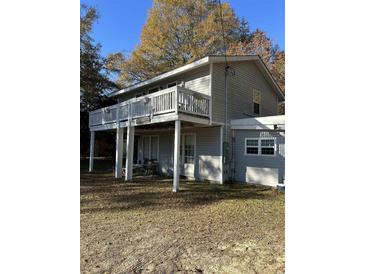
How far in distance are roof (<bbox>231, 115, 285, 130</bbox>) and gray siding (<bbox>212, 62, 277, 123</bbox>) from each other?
1.90 ft

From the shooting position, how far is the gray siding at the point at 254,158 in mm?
10227

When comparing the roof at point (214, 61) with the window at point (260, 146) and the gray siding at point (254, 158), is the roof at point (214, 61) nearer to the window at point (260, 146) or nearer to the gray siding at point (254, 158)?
the gray siding at point (254, 158)

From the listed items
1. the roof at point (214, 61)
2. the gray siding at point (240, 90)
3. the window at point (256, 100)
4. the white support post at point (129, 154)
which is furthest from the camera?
the window at point (256, 100)

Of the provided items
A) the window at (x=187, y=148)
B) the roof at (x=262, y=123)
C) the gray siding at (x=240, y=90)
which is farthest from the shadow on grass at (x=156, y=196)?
the gray siding at (x=240, y=90)

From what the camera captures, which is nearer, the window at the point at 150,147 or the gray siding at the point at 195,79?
the gray siding at the point at 195,79

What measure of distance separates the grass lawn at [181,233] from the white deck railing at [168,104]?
3.24 meters

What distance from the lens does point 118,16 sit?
14.5 metres

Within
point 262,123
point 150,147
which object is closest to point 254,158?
point 262,123
